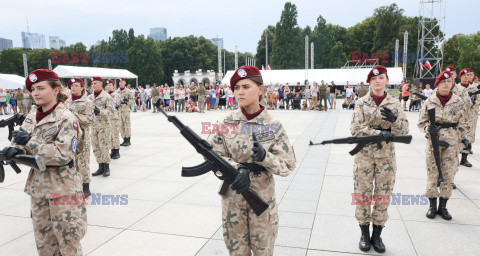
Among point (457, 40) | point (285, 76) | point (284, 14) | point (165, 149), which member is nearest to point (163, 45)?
point (284, 14)

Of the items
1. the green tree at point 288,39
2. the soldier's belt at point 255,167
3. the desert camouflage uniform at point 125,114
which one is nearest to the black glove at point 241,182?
the soldier's belt at point 255,167

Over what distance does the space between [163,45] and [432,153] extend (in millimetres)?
86269

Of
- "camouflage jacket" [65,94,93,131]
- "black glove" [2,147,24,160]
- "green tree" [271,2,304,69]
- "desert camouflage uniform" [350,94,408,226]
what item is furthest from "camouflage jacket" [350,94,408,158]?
"green tree" [271,2,304,69]

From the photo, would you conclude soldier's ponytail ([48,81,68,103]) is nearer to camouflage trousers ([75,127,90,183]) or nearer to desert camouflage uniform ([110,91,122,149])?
camouflage trousers ([75,127,90,183])

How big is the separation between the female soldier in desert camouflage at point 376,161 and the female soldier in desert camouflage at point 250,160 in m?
1.67

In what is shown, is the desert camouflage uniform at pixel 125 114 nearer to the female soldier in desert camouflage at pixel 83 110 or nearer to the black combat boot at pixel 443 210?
the female soldier in desert camouflage at pixel 83 110

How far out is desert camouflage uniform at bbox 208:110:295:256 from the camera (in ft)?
8.26

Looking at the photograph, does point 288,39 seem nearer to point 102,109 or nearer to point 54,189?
point 102,109

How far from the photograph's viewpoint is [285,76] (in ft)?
131

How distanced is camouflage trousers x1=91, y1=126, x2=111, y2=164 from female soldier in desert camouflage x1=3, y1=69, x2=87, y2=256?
4327 millimetres

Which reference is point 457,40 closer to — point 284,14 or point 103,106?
point 284,14

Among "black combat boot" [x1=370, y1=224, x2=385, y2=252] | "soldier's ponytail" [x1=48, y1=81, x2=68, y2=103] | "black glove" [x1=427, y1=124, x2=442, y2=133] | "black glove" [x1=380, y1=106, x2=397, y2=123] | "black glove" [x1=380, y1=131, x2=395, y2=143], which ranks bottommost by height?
"black combat boot" [x1=370, y1=224, x2=385, y2=252]

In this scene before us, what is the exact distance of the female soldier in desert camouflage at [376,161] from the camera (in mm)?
3727

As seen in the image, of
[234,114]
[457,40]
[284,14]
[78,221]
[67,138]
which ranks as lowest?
[78,221]
